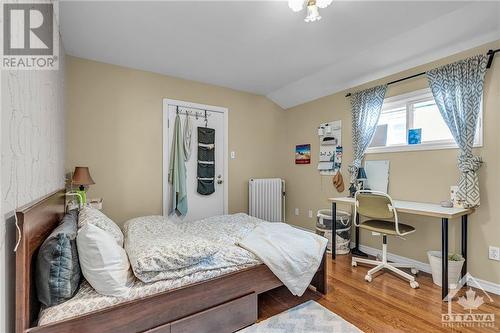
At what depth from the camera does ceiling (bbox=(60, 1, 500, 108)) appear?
2047 millimetres

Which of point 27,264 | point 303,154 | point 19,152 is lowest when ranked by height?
point 27,264

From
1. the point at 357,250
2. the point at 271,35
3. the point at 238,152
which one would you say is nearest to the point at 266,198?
the point at 238,152

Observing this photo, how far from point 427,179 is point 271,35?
230cm

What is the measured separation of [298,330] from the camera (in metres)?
1.70

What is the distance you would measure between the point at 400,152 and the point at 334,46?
1.48 meters

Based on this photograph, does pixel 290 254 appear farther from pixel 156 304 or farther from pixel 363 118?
pixel 363 118

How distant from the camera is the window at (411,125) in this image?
102 inches

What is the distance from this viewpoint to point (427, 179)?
8.75 ft

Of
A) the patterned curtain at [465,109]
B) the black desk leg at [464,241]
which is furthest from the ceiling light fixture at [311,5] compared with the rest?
the black desk leg at [464,241]

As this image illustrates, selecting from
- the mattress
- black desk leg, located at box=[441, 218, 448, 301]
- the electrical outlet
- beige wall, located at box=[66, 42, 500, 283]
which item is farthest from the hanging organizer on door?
the electrical outlet

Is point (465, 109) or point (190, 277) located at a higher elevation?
point (465, 109)

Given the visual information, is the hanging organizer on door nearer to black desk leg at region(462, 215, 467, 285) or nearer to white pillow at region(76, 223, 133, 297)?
white pillow at region(76, 223, 133, 297)

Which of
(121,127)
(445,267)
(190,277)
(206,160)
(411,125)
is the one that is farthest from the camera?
(206,160)

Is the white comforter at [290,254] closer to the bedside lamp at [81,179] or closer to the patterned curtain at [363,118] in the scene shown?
the patterned curtain at [363,118]
